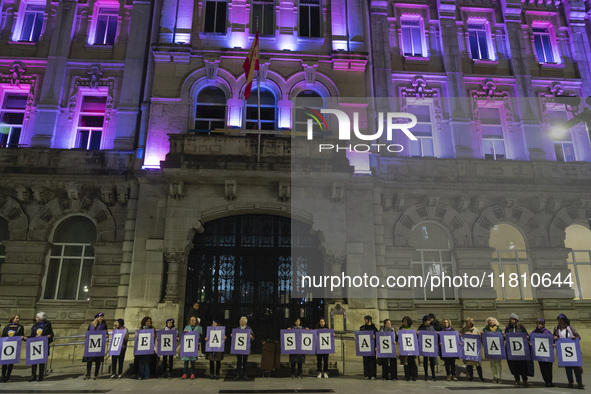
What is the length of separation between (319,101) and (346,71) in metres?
1.90

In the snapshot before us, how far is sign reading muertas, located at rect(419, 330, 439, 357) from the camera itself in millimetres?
12359

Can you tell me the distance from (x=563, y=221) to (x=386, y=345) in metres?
11.9

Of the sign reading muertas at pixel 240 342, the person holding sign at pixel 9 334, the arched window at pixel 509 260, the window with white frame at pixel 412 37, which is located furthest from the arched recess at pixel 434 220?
the person holding sign at pixel 9 334

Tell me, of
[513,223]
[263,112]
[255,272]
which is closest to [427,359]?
[255,272]

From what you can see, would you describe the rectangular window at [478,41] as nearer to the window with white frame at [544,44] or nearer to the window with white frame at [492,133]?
the window with white frame at [544,44]

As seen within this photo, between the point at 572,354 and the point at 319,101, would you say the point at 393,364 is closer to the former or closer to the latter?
the point at 572,354

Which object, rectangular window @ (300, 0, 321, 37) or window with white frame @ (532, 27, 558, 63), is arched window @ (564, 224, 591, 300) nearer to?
window with white frame @ (532, 27, 558, 63)

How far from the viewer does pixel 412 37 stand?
21953mm

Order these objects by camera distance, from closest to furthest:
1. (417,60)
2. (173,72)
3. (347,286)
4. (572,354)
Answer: (572,354), (347,286), (173,72), (417,60)

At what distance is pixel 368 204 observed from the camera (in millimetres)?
18297

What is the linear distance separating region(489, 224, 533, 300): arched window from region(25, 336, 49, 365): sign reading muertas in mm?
16921

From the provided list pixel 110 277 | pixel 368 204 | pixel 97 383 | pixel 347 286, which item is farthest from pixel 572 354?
pixel 110 277

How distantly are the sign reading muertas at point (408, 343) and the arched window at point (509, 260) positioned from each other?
820 centimetres

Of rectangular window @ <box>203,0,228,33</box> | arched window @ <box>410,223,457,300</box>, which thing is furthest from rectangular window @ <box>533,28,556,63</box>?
rectangular window @ <box>203,0,228,33</box>
